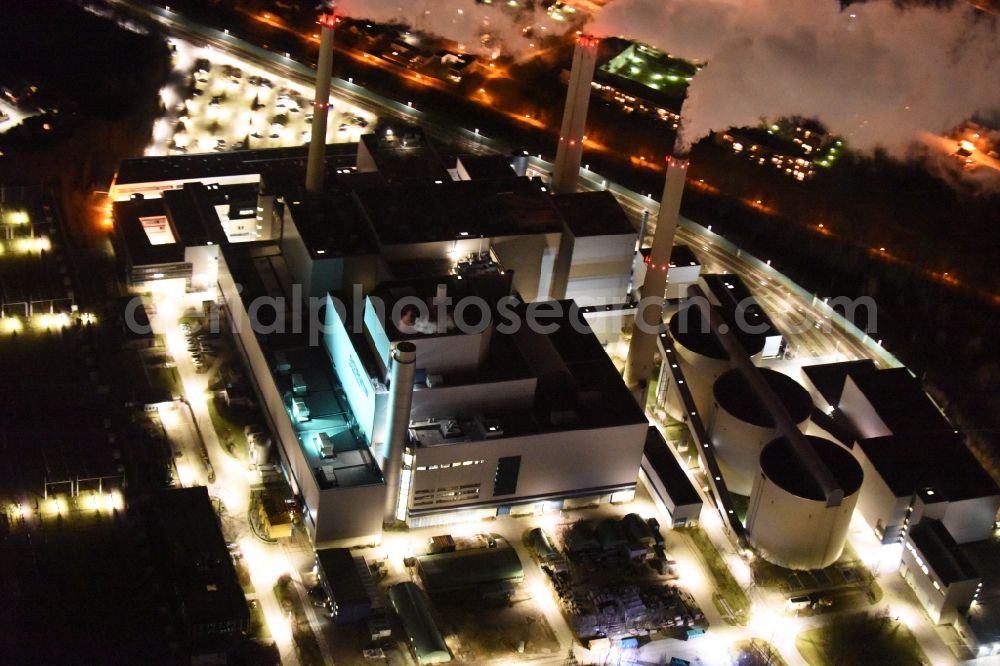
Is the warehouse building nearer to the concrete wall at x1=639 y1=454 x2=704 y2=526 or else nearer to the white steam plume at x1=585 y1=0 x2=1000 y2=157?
the concrete wall at x1=639 y1=454 x2=704 y2=526

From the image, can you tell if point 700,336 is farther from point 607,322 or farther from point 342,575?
point 342,575

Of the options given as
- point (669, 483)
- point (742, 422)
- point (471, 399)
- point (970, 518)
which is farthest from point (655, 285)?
point (970, 518)

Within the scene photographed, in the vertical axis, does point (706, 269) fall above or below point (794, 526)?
above

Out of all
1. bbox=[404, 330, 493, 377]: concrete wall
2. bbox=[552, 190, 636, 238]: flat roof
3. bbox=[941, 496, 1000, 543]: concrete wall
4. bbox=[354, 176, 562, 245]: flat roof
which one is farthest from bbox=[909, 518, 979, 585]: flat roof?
bbox=[354, 176, 562, 245]: flat roof

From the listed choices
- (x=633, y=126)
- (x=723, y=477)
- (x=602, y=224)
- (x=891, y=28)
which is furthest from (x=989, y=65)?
(x=723, y=477)

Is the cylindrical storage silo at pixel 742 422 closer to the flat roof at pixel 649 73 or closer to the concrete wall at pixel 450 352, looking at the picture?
the concrete wall at pixel 450 352

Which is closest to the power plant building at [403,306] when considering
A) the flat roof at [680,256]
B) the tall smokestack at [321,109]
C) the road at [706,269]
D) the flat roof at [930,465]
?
the tall smokestack at [321,109]
